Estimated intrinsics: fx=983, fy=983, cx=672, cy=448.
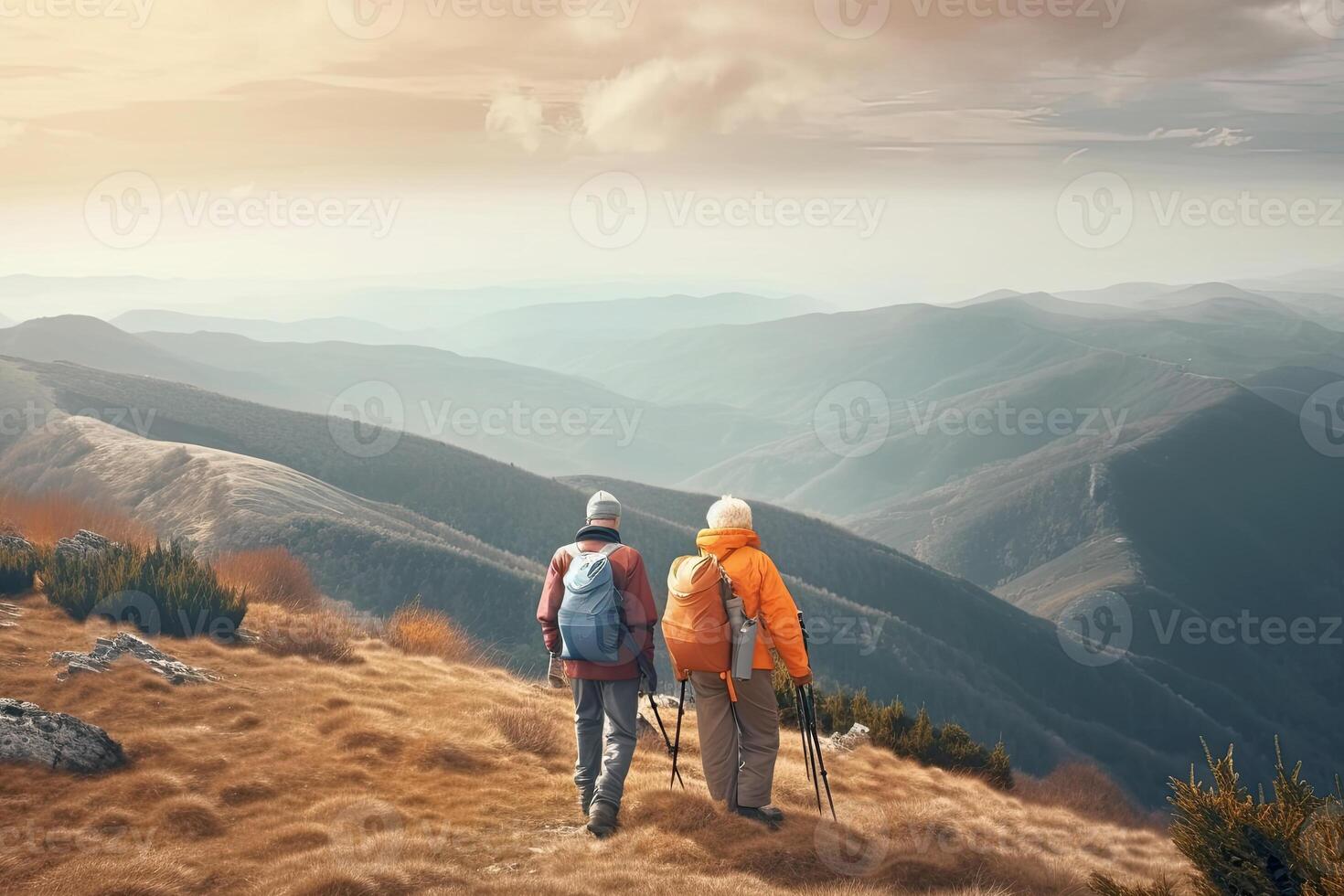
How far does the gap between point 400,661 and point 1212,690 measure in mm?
176842

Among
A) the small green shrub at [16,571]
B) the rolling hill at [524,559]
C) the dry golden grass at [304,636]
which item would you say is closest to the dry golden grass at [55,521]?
the small green shrub at [16,571]

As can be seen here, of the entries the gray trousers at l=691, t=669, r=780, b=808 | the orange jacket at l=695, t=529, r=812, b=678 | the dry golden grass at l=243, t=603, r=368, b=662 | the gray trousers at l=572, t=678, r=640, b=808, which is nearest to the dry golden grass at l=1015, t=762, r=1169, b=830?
the gray trousers at l=691, t=669, r=780, b=808

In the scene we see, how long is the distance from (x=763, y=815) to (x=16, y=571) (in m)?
11.8

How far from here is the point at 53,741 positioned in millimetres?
9164

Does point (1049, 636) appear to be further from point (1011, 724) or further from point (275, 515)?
point (275, 515)

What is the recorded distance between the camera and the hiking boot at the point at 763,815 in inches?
369

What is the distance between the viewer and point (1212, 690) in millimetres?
161500

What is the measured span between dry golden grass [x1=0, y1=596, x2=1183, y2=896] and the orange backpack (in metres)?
1.52

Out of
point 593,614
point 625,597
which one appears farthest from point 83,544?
point 625,597

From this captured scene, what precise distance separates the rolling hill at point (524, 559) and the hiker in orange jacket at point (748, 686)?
38.8 m

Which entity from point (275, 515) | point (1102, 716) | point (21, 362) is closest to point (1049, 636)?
point (1102, 716)

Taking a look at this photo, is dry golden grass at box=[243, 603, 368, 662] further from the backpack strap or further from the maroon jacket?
the backpack strap

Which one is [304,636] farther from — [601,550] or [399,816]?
[601,550]

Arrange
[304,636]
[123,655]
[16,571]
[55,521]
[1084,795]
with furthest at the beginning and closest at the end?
[1084,795], [55,521], [304,636], [16,571], [123,655]
